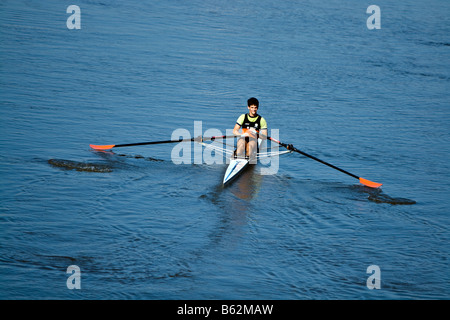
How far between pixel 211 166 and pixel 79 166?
3626 mm

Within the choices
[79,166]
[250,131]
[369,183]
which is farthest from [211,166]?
[369,183]

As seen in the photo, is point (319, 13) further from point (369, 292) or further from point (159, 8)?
point (369, 292)

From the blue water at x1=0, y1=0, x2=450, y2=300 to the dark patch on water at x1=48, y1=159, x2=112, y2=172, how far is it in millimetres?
76

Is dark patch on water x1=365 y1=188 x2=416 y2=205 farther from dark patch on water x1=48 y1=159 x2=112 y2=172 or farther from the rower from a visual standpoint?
dark patch on water x1=48 y1=159 x2=112 y2=172

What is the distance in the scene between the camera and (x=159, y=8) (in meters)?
38.3

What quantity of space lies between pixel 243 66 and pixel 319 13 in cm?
1509

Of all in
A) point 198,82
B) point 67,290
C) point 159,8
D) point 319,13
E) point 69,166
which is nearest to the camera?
point 67,290

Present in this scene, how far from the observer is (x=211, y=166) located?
16.3m

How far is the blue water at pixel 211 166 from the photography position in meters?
10.5

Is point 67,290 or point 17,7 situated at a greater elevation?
point 17,7

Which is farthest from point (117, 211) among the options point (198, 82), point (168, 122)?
point (198, 82)

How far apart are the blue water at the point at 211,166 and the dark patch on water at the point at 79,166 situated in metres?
0.08

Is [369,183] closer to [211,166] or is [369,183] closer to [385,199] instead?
[385,199]

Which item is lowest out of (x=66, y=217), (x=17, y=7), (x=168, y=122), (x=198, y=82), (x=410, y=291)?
(x=410, y=291)
